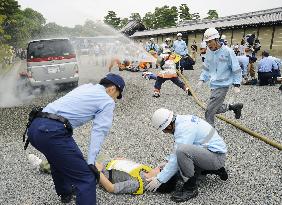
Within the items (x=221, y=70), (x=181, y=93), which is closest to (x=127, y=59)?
(x=181, y=93)

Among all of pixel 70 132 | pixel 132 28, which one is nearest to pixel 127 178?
pixel 70 132

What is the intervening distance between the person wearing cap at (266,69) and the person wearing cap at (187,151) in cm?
1002

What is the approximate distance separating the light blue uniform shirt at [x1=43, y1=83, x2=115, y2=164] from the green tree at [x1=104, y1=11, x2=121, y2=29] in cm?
7751

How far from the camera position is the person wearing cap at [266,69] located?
1348 centimetres

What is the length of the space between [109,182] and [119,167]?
0.94 ft

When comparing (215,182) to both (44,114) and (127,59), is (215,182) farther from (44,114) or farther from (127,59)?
(127,59)

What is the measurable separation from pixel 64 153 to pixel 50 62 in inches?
387

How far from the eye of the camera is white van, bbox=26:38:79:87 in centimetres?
1259

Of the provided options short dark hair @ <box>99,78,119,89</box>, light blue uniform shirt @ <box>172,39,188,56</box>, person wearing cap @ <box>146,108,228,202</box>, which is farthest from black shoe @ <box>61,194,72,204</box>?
light blue uniform shirt @ <box>172,39,188,56</box>

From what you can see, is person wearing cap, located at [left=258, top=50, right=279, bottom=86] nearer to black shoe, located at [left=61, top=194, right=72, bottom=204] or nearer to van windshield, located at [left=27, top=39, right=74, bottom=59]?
van windshield, located at [left=27, top=39, right=74, bottom=59]

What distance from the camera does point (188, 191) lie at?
4461 millimetres

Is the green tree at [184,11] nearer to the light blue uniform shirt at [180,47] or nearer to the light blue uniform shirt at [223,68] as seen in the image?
the light blue uniform shirt at [180,47]

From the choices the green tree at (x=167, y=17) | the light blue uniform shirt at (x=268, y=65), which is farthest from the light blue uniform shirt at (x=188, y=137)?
the green tree at (x=167, y=17)

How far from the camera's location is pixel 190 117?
4438 millimetres
